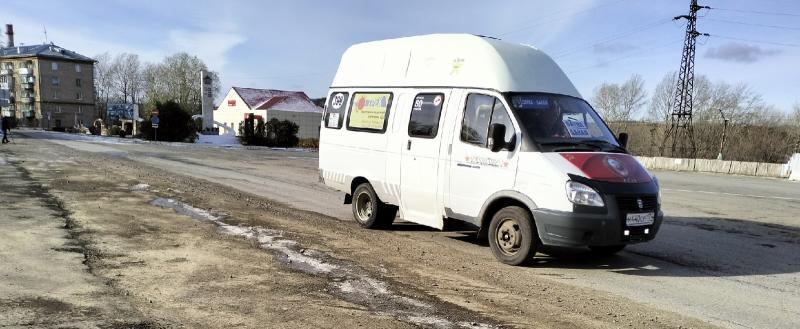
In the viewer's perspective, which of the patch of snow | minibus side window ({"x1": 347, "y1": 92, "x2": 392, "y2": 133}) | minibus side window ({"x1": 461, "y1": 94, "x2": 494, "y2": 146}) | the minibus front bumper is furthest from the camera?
the patch of snow

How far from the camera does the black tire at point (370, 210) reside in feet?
27.2

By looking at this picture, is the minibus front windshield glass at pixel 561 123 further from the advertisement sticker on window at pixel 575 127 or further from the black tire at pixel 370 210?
the black tire at pixel 370 210

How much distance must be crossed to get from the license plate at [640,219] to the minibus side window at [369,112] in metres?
3.66

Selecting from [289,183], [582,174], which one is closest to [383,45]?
[582,174]

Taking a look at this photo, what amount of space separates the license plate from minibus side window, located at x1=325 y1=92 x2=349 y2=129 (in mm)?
4854

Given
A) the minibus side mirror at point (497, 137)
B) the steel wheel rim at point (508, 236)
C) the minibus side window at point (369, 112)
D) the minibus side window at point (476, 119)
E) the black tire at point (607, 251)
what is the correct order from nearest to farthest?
1. the minibus side mirror at point (497, 137)
2. the steel wheel rim at point (508, 236)
3. the minibus side window at point (476, 119)
4. the black tire at point (607, 251)
5. the minibus side window at point (369, 112)

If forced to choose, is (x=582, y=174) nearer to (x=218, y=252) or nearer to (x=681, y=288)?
(x=681, y=288)

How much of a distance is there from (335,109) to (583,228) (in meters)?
4.92

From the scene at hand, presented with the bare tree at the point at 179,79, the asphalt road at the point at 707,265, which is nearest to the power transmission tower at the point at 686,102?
the asphalt road at the point at 707,265

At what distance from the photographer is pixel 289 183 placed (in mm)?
15016

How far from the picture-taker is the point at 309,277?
5551mm

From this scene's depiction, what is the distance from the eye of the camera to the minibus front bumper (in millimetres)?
5711

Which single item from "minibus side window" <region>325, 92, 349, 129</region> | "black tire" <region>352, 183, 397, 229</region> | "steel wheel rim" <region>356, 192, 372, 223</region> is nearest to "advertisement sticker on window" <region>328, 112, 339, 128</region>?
"minibus side window" <region>325, 92, 349, 129</region>

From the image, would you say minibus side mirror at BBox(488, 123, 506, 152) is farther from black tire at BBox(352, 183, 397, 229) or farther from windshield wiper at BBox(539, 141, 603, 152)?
black tire at BBox(352, 183, 397, 229)
